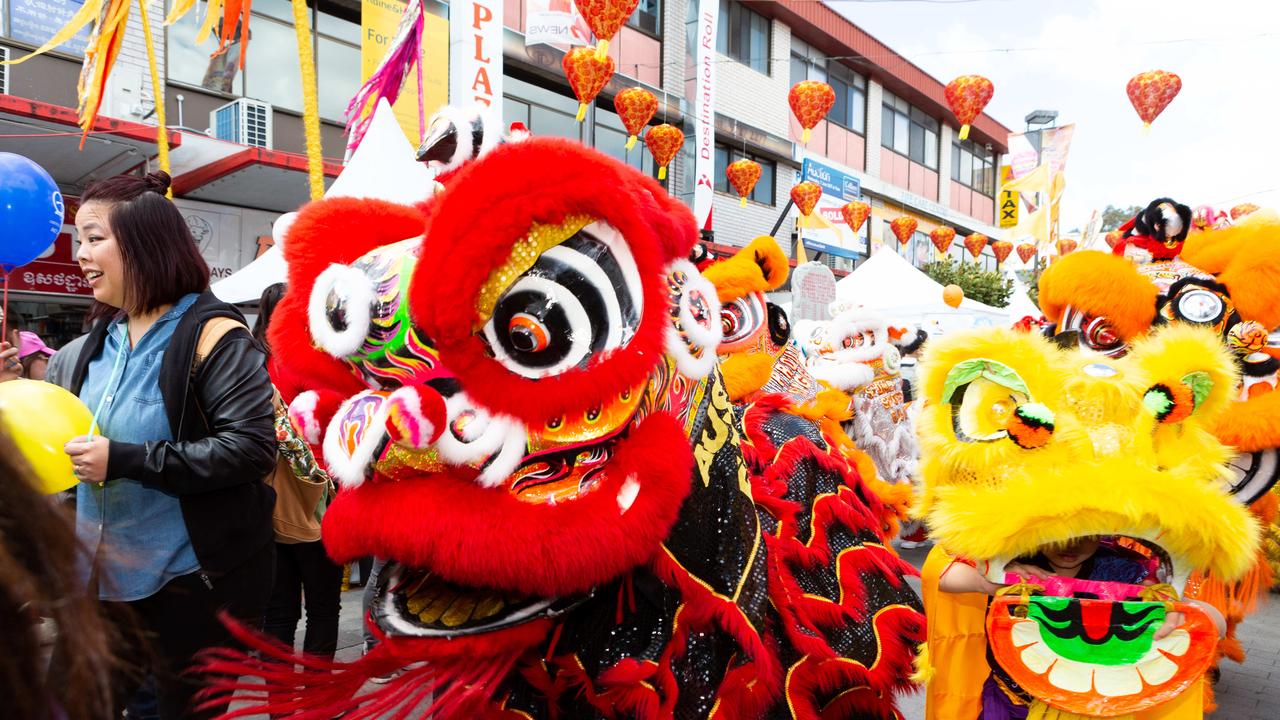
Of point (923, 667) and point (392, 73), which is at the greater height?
point (392, 73)

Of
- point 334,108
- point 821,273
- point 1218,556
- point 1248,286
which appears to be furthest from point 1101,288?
point 334,108

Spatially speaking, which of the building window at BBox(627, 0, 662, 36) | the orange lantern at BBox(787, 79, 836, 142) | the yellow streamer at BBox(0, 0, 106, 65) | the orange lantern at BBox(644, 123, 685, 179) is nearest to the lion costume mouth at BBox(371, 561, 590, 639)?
the yellow streamer at BBox(0, 0, 106, 65)

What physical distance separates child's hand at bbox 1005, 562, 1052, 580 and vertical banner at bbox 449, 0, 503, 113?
17.3 ft

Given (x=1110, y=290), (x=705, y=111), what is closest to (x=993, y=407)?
(x=1110, y=290)

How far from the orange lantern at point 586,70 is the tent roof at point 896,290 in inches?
178

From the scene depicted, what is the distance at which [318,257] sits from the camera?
56.9 inches

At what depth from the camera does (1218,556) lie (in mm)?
1610

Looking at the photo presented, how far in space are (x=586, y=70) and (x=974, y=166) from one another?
2185 cm

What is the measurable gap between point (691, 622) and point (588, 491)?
331 millimetres

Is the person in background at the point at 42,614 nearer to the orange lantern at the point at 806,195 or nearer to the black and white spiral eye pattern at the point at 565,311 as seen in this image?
the black and white spiral eye pattern at the point at 565,311

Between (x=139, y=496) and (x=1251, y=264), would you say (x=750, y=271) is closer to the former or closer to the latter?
(x=1251, y=264)

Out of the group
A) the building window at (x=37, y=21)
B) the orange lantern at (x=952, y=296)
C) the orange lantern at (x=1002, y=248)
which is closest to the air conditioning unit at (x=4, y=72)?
the building window at (x=37, y=21)

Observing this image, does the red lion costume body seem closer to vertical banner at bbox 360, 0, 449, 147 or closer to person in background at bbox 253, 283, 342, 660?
person in background at bbox 253, 283, 342, 660

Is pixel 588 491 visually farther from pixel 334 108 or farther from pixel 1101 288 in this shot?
pixel 334 108
